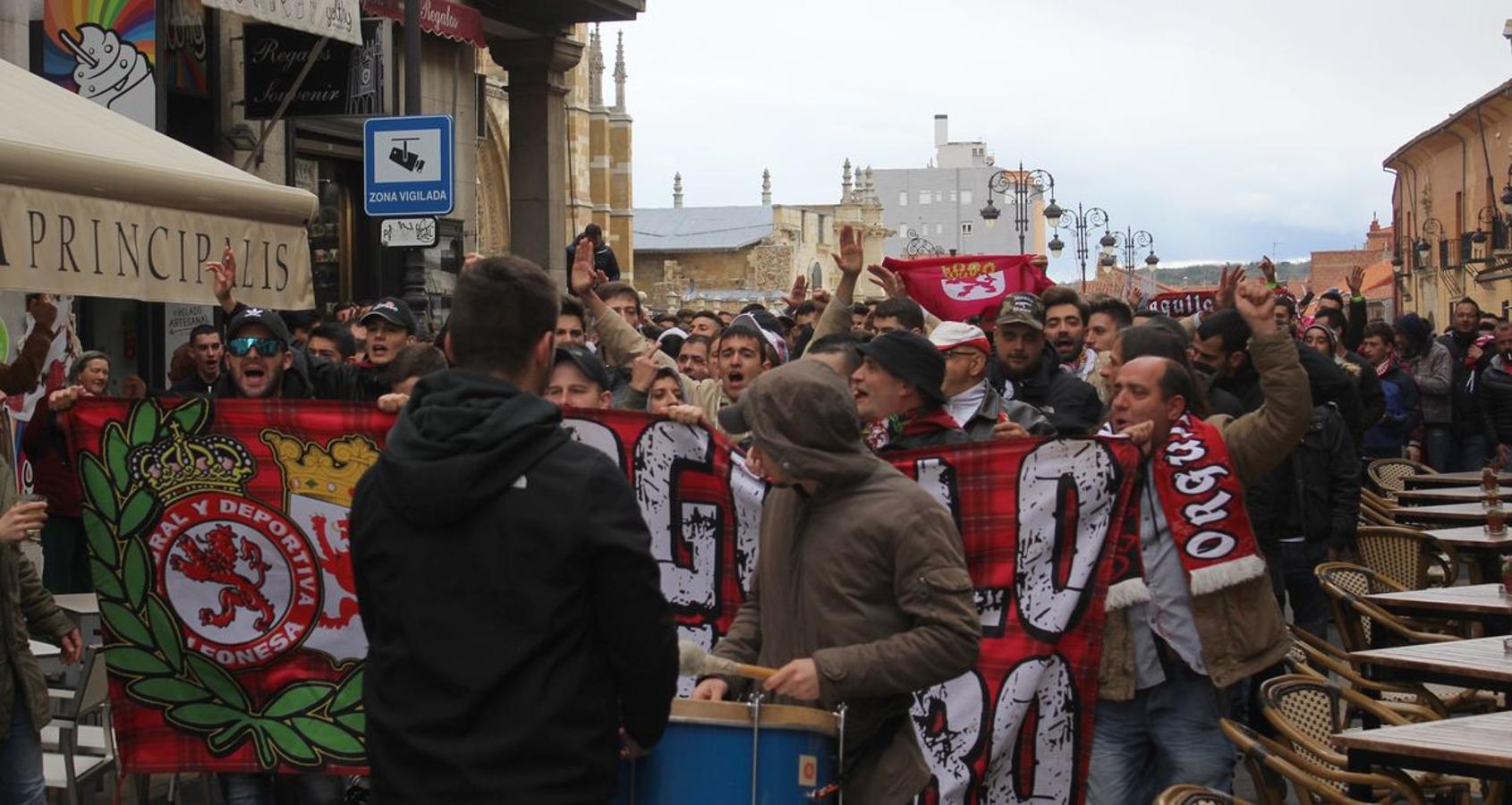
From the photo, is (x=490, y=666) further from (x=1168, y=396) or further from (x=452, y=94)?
(x=452, y=94)

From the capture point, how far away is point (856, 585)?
4.35 m

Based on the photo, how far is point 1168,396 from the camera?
5.74 meters

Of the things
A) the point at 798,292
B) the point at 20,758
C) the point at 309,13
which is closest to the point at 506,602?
the point at 20,758

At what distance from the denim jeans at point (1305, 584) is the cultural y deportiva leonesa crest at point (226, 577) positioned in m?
5.02

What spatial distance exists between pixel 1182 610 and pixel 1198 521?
0.94 feet

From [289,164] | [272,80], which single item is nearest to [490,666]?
[272,80]

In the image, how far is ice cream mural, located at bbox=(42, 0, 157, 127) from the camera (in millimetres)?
13562

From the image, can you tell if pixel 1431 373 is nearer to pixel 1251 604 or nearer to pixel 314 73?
pixel 314 73

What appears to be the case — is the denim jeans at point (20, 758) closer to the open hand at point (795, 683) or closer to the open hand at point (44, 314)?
the open hand at point (44, 314)

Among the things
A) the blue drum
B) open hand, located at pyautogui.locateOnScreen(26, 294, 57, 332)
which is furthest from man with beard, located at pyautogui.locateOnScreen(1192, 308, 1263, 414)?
open hand, located at pyautogui.locateOnScreen(26, 294, 57, 332)

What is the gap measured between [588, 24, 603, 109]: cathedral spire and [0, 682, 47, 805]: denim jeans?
159 ft

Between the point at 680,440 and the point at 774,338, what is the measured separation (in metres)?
2.95

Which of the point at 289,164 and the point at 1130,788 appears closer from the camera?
the point at 1130,788

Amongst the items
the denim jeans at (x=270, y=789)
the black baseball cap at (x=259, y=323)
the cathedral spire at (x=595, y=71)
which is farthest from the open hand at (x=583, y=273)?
the cathedral spire at (x=595, y=71)
